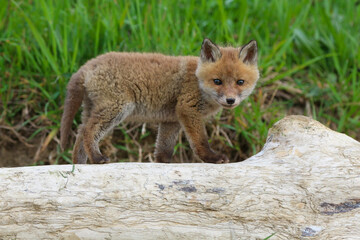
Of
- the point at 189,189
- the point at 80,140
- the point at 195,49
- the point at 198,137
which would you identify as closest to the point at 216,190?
the point at 189,189

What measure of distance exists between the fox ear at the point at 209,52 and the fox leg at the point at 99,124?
0.79m

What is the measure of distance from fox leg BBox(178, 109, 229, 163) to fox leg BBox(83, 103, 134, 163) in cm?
52

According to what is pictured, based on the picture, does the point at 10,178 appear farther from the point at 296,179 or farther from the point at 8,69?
the point at 8,69

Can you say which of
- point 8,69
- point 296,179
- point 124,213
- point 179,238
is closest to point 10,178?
point 124,213

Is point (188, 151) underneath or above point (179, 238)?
underneath

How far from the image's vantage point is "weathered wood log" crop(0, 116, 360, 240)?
271 centimetres

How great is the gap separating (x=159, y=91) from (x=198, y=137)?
55 cm

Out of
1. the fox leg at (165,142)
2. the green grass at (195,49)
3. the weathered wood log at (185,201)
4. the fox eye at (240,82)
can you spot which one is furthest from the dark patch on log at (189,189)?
the green grass at (195,49)

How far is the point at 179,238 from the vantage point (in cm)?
271

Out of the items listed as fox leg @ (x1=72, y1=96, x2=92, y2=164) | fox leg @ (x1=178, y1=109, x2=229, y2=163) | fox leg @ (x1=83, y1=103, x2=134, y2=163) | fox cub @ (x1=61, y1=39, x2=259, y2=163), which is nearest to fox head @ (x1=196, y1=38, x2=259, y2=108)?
fox cub @ (x1=61, y1=39, x2=259, y2=163)

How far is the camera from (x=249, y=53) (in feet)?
13.2

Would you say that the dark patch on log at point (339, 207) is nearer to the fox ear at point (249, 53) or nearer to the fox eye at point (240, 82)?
the fox eye at point (240, 82)

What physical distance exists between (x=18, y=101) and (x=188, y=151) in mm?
1930

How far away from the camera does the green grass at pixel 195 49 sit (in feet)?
16.1
